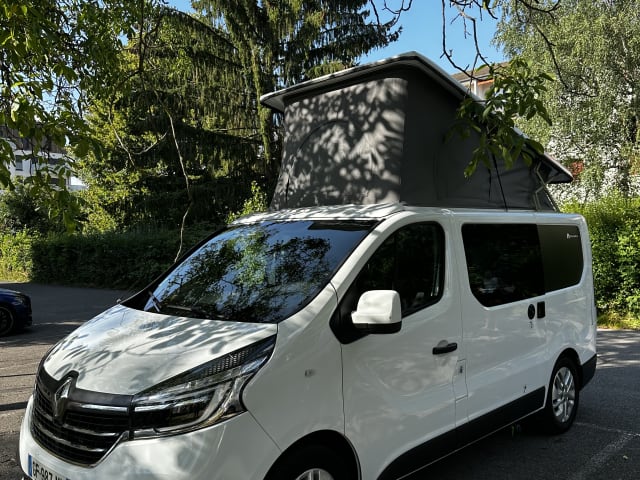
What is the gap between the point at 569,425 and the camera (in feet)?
16.1

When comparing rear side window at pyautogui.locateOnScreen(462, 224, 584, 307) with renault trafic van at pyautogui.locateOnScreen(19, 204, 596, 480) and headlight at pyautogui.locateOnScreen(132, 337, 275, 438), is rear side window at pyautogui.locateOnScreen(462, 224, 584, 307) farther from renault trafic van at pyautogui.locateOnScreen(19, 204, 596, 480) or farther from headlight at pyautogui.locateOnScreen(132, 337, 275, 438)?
headlight at pyautogui.locateOnScreen(132, 337, 275, 438)

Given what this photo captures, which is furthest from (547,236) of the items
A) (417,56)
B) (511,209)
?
(417,56)

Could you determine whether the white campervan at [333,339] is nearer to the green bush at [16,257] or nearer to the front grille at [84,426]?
the front grille at [84,426]

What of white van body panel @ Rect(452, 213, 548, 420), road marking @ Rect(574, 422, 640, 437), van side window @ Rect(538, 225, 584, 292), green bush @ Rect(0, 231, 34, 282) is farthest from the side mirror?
green bush @ Rect(0, 231, 34, 282)

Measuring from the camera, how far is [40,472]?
104 inches

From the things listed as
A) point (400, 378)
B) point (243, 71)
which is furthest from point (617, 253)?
point (243, 71)

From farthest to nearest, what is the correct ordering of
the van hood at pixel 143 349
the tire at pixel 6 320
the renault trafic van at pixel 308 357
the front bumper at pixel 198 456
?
the tire at pixel 6 320
the van hood at pixel 143 349
the renault trafic van at pixel 308 357
the front bumper at pixel 198 456

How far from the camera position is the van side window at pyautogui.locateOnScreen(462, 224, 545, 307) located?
3805 millimetres

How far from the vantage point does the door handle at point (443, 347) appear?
130 inches

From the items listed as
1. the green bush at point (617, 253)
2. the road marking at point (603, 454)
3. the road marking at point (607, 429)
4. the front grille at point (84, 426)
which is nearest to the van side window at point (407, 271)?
the front grille at point (84, 426)

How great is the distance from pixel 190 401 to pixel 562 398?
376 centimetres

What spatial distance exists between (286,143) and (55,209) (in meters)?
1.93

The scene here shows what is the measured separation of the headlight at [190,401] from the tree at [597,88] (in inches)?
668

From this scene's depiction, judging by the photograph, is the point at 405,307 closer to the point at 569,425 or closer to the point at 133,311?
the point at 133,311
